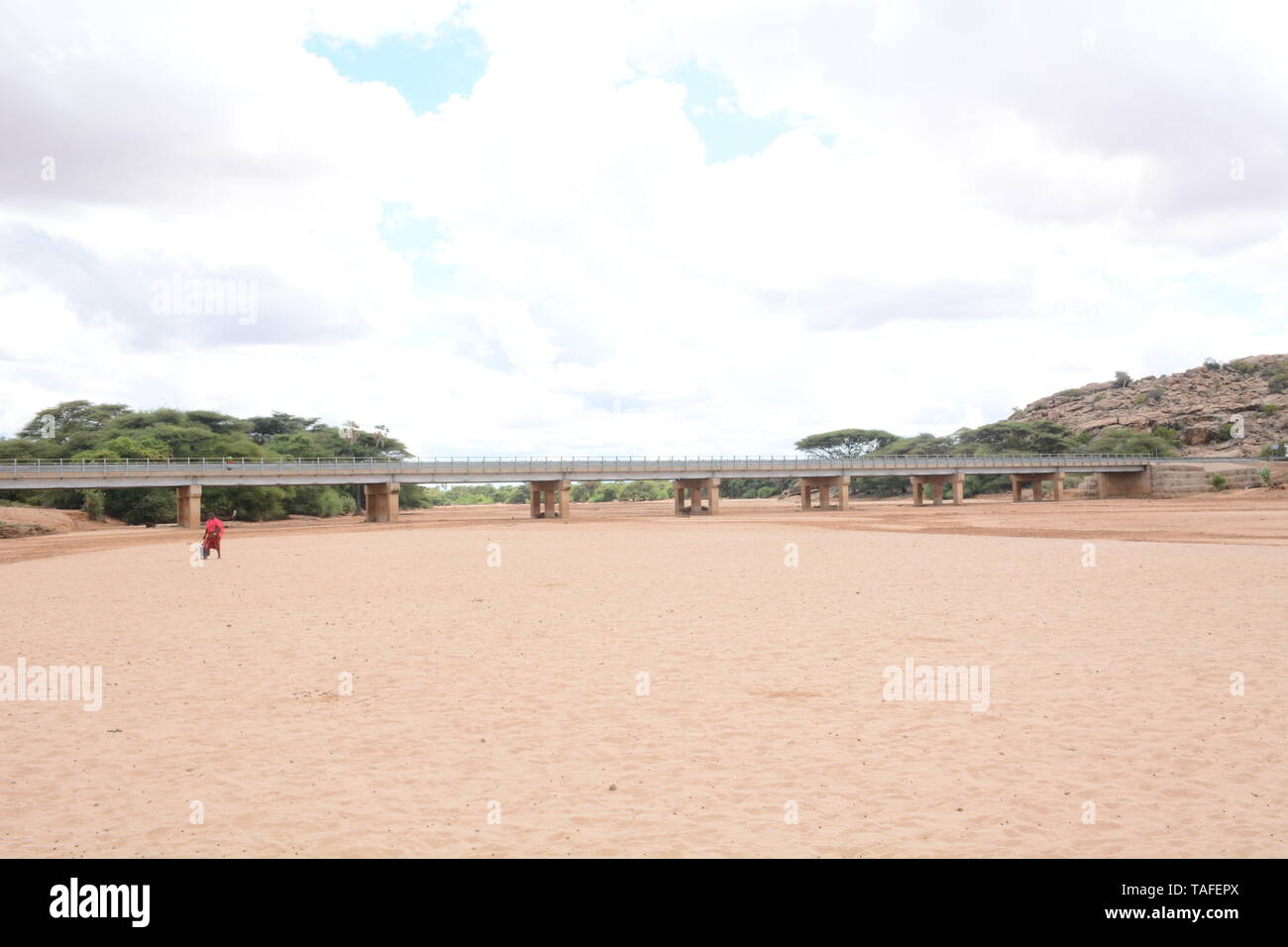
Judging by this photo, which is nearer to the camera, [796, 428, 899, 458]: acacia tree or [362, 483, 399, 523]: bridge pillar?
[362, 483, 399, 523]: bridge pillar

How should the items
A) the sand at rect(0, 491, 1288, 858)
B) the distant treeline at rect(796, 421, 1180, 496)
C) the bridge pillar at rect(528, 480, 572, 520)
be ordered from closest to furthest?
the sand at rect(0, 491, 1288, 858) < the bridge pillar at rect(528, 480, 572, 520) < the distant treeline at rect(796, 421, 1180, 496)

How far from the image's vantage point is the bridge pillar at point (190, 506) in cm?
6241

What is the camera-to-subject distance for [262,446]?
95250 mm

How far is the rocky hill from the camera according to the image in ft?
427

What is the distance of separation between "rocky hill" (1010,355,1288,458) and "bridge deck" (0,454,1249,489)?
2486 centimetres

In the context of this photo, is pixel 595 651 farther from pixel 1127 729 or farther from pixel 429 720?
pixel 1127 729

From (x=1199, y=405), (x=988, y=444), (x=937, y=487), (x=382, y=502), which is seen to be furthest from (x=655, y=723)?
(x=1199, y=405)

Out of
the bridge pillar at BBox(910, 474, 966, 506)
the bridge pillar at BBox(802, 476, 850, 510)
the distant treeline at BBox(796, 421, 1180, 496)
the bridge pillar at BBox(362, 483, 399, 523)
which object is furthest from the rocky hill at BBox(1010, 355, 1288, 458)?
the bridge pillar at BBox(362, 483, 399, 523)

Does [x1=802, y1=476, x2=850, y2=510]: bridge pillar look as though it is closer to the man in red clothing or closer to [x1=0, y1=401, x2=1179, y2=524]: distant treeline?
[x1=0, y1=401, x2=1179, y2=524]: distant treeline

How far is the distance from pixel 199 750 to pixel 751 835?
6.32 meters

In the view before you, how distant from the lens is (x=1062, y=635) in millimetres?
15250

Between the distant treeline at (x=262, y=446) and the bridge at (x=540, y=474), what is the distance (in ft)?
11.2

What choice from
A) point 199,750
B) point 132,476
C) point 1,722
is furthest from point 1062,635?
point 132,476
